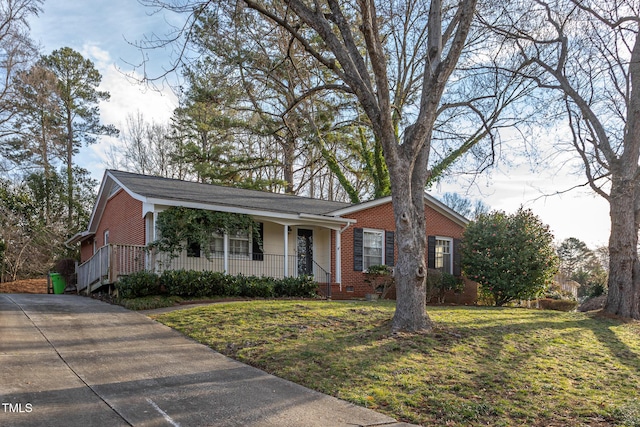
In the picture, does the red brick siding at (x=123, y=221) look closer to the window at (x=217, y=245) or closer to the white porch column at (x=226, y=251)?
the window at (x=217, y=245)

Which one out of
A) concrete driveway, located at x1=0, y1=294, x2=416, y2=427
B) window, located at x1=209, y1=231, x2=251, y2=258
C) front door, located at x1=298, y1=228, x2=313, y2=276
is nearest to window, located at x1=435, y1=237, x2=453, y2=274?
front door, located at x1=298, y1=228, x2=313, y2=276

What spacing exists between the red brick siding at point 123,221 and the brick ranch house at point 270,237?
3 centimetres

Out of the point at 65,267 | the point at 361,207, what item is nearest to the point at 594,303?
the point at 361,207

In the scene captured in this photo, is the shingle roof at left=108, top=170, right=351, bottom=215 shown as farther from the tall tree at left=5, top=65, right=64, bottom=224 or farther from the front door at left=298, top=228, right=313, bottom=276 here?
the tall tree at left=5, top=65, right=64, bottom=224

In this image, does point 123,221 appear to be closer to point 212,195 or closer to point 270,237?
point 212,195

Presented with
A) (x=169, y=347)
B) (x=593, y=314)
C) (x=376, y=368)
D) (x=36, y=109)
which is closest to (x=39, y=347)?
(x=169, y=347)

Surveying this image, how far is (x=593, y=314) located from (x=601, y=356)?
6439 mm

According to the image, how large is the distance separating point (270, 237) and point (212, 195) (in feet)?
8.59

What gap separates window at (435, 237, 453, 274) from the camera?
67.6 feet

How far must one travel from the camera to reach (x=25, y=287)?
22109mm

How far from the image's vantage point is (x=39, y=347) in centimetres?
750

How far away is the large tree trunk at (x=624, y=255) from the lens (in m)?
13.9

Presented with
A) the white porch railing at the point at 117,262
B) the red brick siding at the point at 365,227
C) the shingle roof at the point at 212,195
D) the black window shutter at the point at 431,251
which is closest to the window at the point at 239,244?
the shingle roof at the point at 212,195

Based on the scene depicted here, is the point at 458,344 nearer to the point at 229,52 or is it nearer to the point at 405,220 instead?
the point at 405,220
